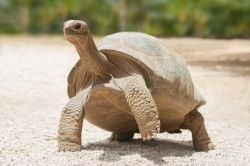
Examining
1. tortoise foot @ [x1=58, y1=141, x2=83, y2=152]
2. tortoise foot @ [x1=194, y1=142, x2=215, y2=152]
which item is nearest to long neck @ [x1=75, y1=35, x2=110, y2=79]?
tortoise foot @ [x1=58, y1=141, x2=83, y2=152]

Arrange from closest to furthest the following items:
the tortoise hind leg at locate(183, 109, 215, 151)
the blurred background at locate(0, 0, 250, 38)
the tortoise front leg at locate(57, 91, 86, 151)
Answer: the tortoise front leg at locate(57, 91, 86, 151), the tortoise hind leg at locate(183, 109, 215, 151), the blurred background at locate(0, 0, 250, 38)

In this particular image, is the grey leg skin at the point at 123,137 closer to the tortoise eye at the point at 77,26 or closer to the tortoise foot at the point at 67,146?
the tortoise foot at the point at 67,146

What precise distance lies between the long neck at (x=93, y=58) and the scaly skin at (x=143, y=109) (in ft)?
0.92

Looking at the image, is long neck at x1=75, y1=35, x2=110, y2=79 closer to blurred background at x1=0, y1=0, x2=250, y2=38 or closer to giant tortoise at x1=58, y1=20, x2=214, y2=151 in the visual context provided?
giant tortoise at x1=58, y1=20, x2=214, y2=151

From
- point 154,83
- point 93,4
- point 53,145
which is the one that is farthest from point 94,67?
point 93,4

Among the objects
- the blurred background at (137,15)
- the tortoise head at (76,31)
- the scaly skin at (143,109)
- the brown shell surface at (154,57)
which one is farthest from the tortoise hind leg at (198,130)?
the blurred background at (137,15)

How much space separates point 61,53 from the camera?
13648mm

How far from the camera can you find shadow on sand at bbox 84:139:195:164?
14.2 feet

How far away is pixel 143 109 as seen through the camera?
407cm

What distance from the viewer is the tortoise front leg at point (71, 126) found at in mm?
4340

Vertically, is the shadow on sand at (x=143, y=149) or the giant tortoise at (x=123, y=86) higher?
the giant tortoise at (x=123, y=86)

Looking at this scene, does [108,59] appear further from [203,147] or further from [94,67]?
[203,147]

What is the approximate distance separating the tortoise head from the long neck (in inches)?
1.9

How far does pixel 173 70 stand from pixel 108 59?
536 mm
